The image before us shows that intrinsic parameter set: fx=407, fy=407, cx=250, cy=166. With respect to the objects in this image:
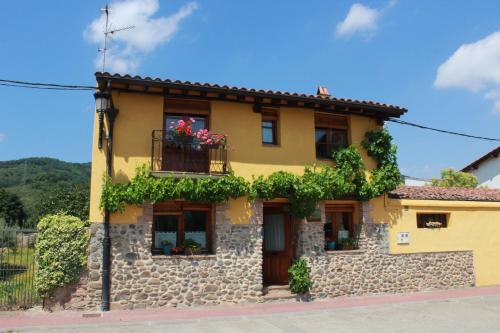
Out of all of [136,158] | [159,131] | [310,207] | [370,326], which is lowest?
[370,326]

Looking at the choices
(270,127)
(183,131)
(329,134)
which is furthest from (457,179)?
(183,131)

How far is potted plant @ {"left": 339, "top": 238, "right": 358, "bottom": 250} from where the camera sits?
43.1 feet

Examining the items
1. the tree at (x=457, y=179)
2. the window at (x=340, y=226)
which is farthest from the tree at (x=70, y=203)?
the tree at (x=457, y=179)

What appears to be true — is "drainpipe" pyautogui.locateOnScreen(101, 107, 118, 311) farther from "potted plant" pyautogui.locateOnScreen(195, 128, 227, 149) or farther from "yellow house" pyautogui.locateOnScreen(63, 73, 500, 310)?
"potted plant" pyautogui.locateOnScreen(195, 128, 227, 149)

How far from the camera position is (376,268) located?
13102 millimetres

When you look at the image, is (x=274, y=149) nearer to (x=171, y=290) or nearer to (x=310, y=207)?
(x=310, y=207)

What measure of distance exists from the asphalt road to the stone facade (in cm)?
143

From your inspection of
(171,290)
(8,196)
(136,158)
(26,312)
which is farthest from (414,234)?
(8,196)

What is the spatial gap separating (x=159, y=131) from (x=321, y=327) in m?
6.50

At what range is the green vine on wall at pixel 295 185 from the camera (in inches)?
414

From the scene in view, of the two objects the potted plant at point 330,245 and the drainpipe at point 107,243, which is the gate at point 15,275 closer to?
the drainpipe at point 107,243

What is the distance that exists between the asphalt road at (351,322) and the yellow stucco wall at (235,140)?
9.60 ft

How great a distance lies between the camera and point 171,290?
1078 cm

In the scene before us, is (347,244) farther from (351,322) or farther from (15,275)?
(15,275)
